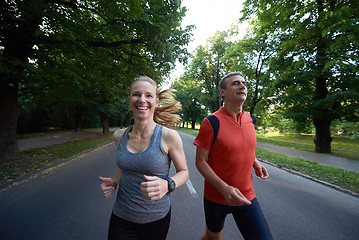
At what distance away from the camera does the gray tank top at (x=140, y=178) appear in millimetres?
1409

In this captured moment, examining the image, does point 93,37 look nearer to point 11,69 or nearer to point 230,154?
point 11,69

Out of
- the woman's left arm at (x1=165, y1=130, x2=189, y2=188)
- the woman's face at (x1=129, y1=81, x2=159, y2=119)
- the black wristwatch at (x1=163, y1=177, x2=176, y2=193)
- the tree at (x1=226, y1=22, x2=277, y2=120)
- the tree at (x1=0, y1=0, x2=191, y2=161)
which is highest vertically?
the tree at (x1=226, y1=22, x2=277, y2=120)

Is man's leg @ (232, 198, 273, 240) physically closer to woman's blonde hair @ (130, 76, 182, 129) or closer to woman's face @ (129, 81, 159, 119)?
woman's blonde hair @ (130, 76, 182, 129)

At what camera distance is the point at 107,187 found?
59.1 inches

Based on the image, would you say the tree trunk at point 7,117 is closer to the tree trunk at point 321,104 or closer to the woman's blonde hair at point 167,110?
the woman's blonde hair at point 167,110

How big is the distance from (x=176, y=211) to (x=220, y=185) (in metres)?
2.24

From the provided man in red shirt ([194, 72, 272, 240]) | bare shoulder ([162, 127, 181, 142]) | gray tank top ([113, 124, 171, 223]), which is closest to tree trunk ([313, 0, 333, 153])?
man in red shirt ([194, 72, 272, 240])

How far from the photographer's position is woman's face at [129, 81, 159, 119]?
1.55 m

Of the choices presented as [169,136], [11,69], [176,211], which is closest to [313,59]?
[176,211]

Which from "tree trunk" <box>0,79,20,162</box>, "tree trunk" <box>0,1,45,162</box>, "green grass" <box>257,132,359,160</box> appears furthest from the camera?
"green grass" <box>257,132,359,160</box>

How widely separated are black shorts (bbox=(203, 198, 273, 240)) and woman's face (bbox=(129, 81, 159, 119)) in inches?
51.0

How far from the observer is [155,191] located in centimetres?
106

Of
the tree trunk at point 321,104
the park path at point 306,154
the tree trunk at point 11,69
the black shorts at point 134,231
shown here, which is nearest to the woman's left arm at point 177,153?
the black shorts at point 134,231

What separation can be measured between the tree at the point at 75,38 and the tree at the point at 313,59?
4733 mm
